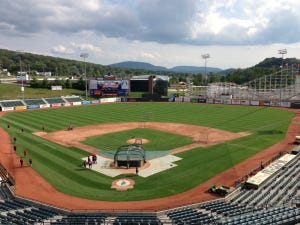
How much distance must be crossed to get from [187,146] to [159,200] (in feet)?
56.0

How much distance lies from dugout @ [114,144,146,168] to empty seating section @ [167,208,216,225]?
11.6 metres

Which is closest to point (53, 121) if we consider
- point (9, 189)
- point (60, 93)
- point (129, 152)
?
point (129, 152)

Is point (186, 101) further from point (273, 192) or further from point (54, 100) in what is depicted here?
point (273, 192)

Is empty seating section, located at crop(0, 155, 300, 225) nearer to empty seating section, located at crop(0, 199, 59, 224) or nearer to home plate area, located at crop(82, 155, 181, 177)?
empty seating section, located at crop(0, 199, 59, 224)

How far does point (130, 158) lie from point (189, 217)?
15.3 meters

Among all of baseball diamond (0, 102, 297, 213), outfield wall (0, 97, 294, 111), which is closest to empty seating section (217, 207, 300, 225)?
baseball diamond (0, 102, 297, 213)

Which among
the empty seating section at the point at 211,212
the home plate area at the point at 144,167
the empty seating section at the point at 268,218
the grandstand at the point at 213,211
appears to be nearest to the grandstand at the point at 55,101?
the home plate area at the point at 144,167

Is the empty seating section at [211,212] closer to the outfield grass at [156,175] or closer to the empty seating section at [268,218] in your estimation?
the empty seating section at [268,218]

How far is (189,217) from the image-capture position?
20.5 m

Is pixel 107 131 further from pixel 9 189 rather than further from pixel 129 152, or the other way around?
pixel 9 189

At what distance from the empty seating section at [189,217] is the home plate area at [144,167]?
362 inches

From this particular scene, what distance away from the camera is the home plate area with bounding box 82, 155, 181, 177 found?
31828 mm

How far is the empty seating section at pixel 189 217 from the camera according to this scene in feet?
63.7

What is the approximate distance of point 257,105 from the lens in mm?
93812
